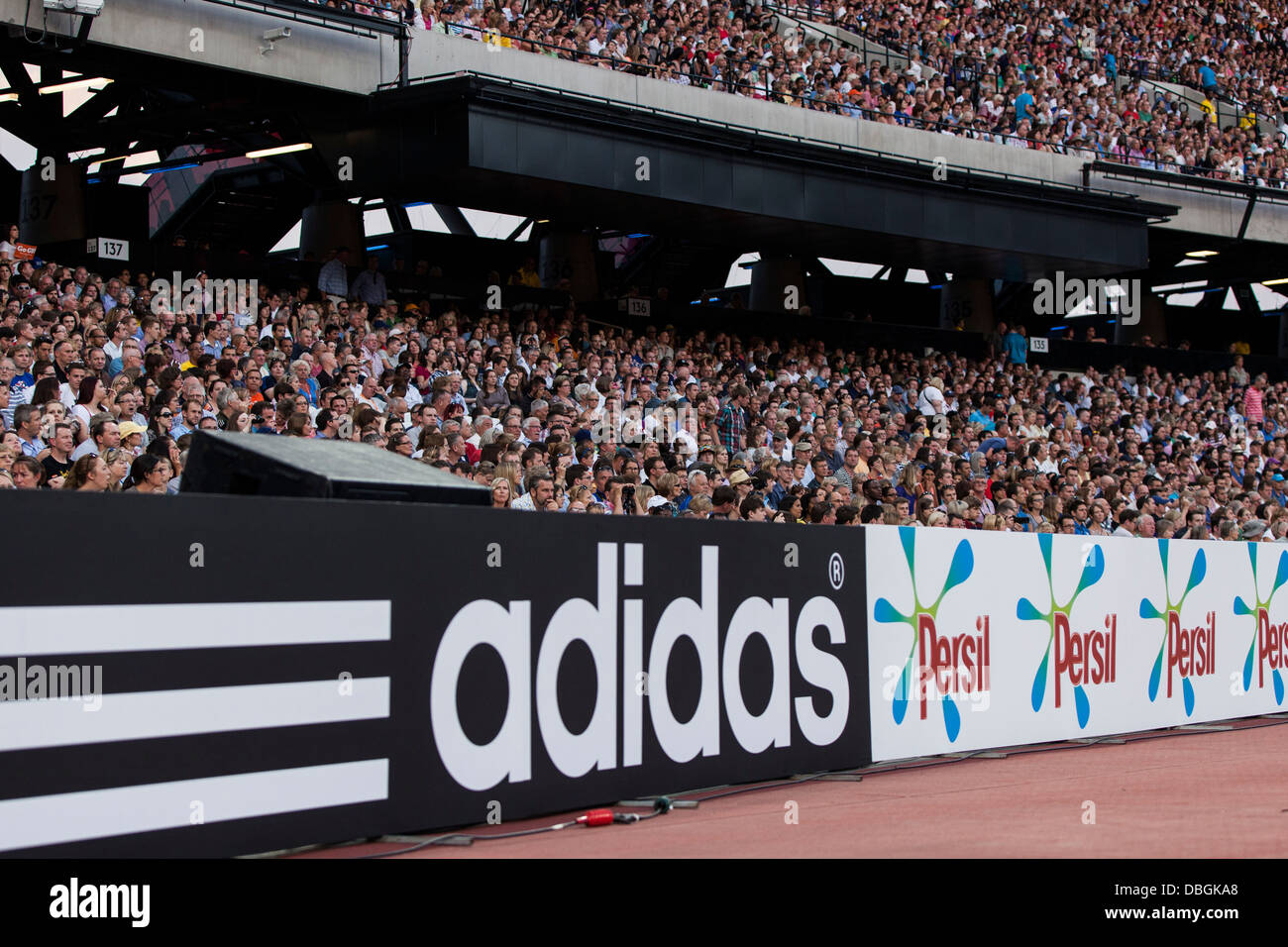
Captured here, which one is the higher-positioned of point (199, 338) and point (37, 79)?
point (37, 79)

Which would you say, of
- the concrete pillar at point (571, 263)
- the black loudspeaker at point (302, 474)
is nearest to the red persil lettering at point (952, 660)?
the black loudspeaker at point (302, 474)

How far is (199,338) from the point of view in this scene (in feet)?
46.0

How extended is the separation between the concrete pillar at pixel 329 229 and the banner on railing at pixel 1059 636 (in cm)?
1285

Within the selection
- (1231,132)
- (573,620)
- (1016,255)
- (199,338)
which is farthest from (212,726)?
(1231,132)

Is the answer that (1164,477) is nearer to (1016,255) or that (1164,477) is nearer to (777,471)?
(1016,255)

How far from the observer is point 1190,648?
1178 cm

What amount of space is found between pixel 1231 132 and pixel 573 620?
2742 centimetres

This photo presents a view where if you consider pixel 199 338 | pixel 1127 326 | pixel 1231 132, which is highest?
pixel 1231 132

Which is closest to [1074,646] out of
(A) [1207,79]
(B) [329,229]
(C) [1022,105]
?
(B) [329,229]

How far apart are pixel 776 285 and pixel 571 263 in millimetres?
4216

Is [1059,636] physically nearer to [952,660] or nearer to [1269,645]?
[952,660]

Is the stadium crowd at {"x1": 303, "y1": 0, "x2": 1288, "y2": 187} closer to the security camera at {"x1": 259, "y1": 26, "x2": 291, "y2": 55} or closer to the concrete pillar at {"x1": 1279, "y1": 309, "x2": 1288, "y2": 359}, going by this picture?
the security camera at {"x1": 259, "y1": 26, "x2": 291, "y2": 55}

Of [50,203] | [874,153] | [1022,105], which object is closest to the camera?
[50,203]

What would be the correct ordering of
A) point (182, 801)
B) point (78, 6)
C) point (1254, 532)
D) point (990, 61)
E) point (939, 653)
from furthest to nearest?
point (990, 61)
point (1254, 532)
point (78, 6)
point (939, 653)
point (182, 801)
